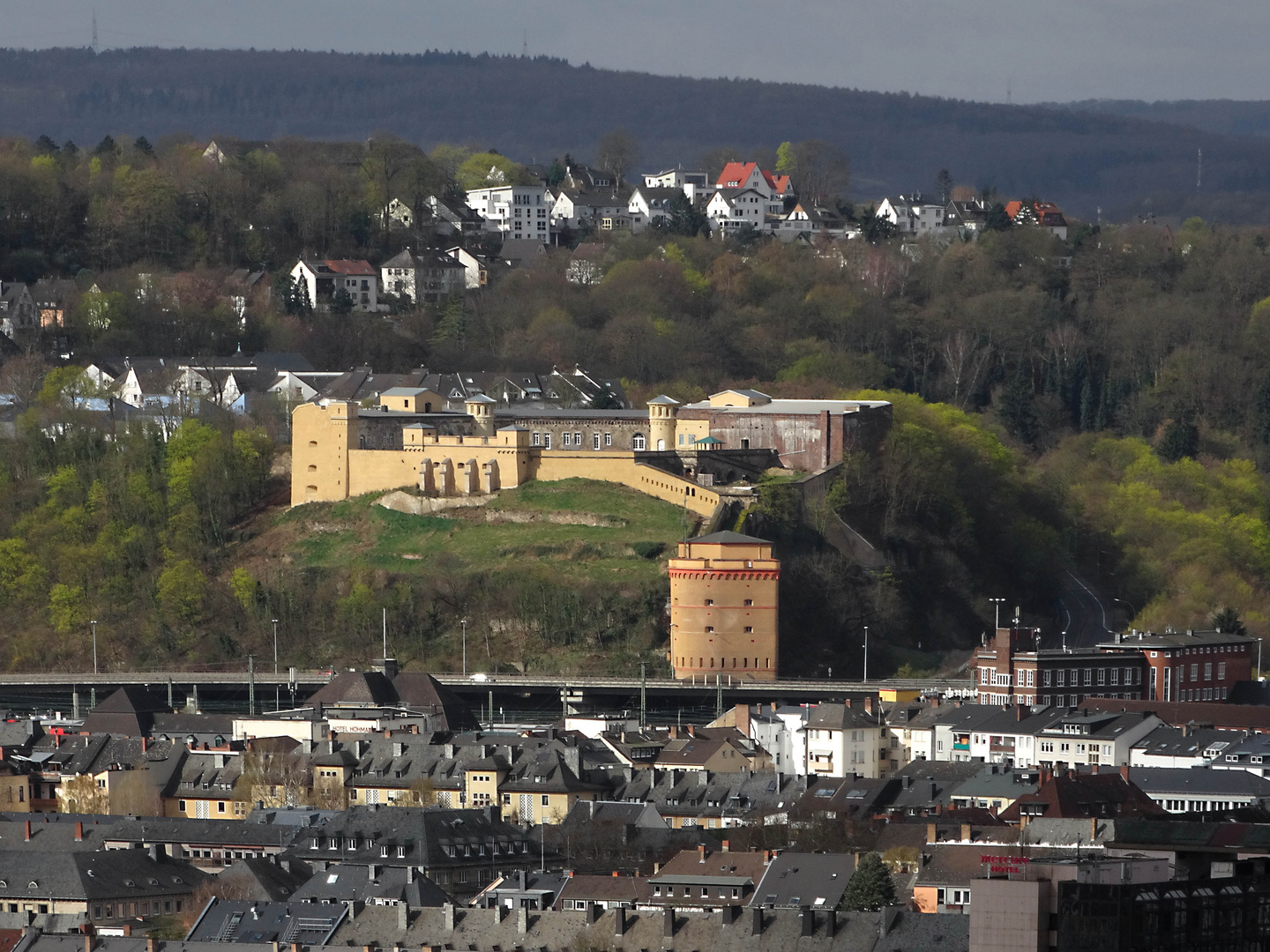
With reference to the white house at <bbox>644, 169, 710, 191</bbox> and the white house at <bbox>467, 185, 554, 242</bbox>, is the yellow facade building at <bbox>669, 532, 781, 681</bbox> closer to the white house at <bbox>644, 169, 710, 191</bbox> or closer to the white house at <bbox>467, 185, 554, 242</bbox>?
the white house at <bbox>467, 185, 554, 242</bbox>

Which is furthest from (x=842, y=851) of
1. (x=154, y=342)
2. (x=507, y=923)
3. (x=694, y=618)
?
(x=154, y=342)

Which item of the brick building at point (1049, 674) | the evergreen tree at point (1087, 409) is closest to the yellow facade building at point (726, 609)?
the brick building at point (1049, 674)

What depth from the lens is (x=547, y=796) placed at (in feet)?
240

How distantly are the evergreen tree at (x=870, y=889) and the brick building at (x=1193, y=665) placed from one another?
33.5 m

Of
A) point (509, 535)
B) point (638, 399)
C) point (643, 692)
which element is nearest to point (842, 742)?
point (643, 692)

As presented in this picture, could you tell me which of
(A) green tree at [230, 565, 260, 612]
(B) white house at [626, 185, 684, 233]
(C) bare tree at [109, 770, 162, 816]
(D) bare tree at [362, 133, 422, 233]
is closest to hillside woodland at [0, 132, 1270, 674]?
(A) green tree at [230, 565, 260, 612]

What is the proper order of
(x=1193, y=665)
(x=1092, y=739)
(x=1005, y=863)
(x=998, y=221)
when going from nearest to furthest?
1. (x=1005, y=863)
2. (x=1092, y=739)
3. (x=1193, y=665)
4. (x=998, y=221)

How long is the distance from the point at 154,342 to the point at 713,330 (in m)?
21.3

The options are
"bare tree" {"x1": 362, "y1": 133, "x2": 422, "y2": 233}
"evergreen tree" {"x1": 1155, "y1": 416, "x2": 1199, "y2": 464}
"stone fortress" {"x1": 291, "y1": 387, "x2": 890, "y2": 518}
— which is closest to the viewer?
"stone fortress" {"x1": 291, "y1": 387, "x2": 890, "y2": 518}

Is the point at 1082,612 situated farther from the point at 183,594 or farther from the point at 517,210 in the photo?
the point at 517,210

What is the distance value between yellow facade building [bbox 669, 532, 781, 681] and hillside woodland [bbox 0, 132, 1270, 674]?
1398 millimetres

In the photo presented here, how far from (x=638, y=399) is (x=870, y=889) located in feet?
218

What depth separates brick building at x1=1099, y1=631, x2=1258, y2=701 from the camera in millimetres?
90875

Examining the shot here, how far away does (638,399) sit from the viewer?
400 ft
